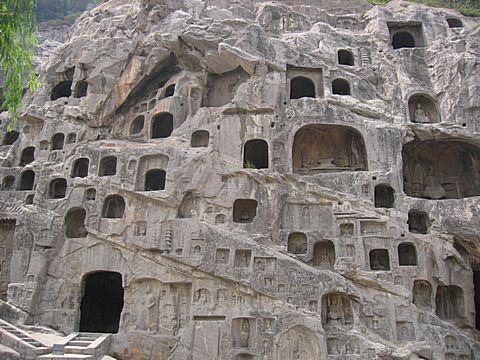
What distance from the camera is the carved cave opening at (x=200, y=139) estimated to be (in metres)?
23.4

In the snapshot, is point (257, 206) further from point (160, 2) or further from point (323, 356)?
point (160, 2)

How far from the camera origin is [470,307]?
1933 cm

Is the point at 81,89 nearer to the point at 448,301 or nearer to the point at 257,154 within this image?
the point at 257,154

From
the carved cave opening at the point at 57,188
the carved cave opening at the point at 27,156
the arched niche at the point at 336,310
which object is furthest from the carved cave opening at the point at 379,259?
the carved cave opening at the point at 27,156

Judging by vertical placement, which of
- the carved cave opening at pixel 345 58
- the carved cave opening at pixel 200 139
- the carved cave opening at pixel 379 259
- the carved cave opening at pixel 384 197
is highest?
the carved cave opening at pixel 345 58

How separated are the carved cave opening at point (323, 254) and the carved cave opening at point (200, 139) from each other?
7546 mm

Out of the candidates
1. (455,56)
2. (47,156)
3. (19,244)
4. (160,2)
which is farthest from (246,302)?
(160,2)

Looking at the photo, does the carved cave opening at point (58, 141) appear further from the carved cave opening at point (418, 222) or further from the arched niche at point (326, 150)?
the carved cave opening at point (418, 222)

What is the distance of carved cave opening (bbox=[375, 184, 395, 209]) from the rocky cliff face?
0.65 m

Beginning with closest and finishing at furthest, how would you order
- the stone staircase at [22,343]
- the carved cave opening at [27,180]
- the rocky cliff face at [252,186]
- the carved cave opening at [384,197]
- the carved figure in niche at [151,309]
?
the stone staircase at [22,343] < the rocky cliff face at [252,186] < the carved figure in niche at [151,309] < the carved cave opening at [384,197] < the carved cave opening at [27,180]

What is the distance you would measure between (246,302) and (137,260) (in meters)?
5.11

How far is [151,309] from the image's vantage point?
19.4 meters

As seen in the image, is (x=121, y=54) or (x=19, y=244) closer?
(x=19, y=244)

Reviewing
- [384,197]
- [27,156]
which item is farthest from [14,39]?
[384,197]
